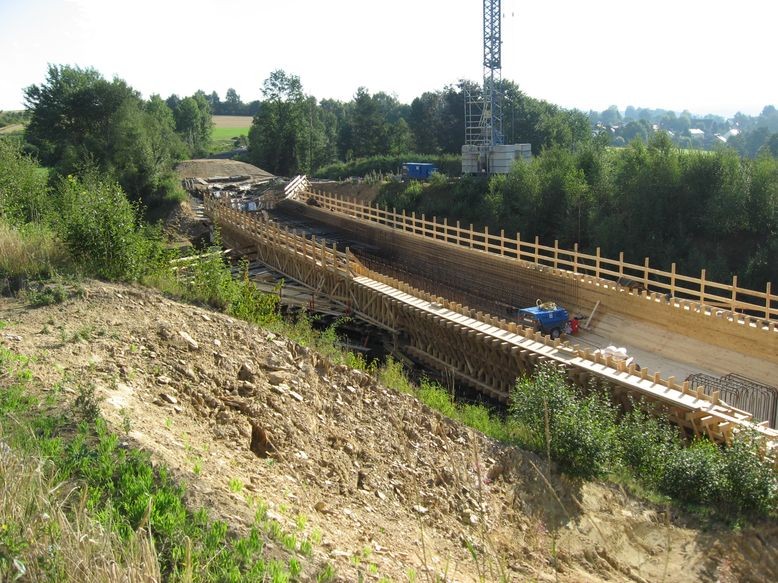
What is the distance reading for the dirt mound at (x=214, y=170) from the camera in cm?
5312

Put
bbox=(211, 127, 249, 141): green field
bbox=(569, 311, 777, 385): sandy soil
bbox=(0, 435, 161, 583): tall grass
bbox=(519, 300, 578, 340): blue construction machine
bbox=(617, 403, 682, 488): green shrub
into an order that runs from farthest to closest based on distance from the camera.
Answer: bbox=(211, 127, 249, 141): green field < bbox=(519, 300, 578, 340): blue construction machine < bbox=(569, 311, 777, 385): sandy soil < bbox=(617, 403, 682, 488): green shrub < bbox=(0, 435, 161, 583): tall grass

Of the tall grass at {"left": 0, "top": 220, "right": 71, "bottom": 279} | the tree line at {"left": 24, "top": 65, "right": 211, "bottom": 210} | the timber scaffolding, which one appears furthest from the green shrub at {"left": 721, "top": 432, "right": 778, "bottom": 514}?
the tree line at {"left": 24, "top": 65, "right": 211, "bottom": 210}

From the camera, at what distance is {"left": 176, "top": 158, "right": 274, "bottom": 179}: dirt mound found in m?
53.1

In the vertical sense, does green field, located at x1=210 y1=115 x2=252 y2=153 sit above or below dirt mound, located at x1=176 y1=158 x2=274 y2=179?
above

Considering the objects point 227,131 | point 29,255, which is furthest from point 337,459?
point 227,131

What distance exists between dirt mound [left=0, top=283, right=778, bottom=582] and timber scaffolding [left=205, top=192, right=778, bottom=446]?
12.6 feet

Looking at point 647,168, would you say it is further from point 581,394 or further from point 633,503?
point 633,503

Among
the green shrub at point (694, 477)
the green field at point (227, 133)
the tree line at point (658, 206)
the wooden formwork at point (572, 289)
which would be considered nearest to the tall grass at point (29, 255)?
the green shrub at point (694, 477)

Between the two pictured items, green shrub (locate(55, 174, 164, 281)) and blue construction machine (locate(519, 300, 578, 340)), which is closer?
green shrub (locate(55, 174, 164, 281))

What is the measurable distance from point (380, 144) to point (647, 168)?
1572 inches

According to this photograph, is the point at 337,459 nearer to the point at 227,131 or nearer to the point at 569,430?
the point at 569,430

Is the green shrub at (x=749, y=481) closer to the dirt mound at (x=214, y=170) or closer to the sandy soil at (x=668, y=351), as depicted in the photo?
the sandy soil at (x=668, y=351)

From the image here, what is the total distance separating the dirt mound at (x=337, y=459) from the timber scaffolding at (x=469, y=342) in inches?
151

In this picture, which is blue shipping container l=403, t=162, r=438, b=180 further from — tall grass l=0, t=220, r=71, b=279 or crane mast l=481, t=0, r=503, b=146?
tall grass l=0, t=220, r=71, b=279
